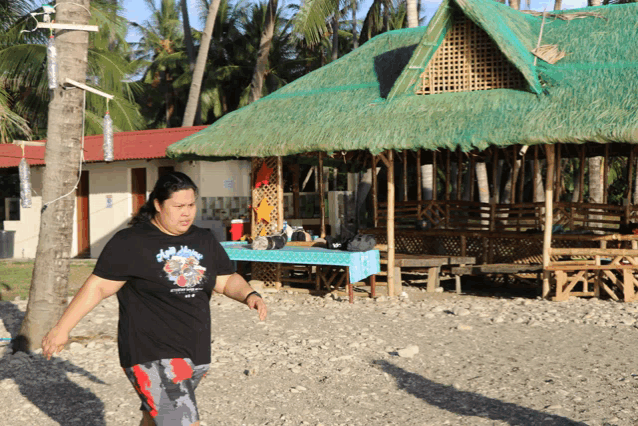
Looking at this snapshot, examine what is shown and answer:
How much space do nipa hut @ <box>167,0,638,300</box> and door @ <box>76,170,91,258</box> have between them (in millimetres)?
6266

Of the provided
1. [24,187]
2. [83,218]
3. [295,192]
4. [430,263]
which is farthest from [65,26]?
[83,218]

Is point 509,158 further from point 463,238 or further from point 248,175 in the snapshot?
point 248,175

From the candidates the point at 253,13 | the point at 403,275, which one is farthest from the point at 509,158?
the point at 253,13

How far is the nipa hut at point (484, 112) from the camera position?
35.1 feet

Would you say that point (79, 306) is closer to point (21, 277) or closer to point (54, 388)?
point (54, 388)

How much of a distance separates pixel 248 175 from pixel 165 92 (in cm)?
2234

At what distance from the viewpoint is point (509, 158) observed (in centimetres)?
1580

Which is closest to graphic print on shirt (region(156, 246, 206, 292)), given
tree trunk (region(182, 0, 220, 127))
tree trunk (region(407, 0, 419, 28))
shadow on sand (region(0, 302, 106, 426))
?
shadow on sand (region(0, 302, 106, 426))

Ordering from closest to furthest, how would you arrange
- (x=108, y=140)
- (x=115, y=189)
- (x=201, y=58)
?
(x=108, y=140), (x=115, y=189), (x=201, y=58)

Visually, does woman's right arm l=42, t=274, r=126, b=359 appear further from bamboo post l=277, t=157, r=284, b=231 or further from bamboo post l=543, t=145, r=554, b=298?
bamboo post l=277, t=157, r=284, b=231

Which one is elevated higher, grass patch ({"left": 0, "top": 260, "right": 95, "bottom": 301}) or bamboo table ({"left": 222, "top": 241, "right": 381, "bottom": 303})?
bamboo table ({"left": 222, "top": 241, "right": 381, "bottom": 303})

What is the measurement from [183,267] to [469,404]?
10.2ft

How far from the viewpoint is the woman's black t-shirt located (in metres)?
3.65

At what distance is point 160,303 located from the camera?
12.2ft
